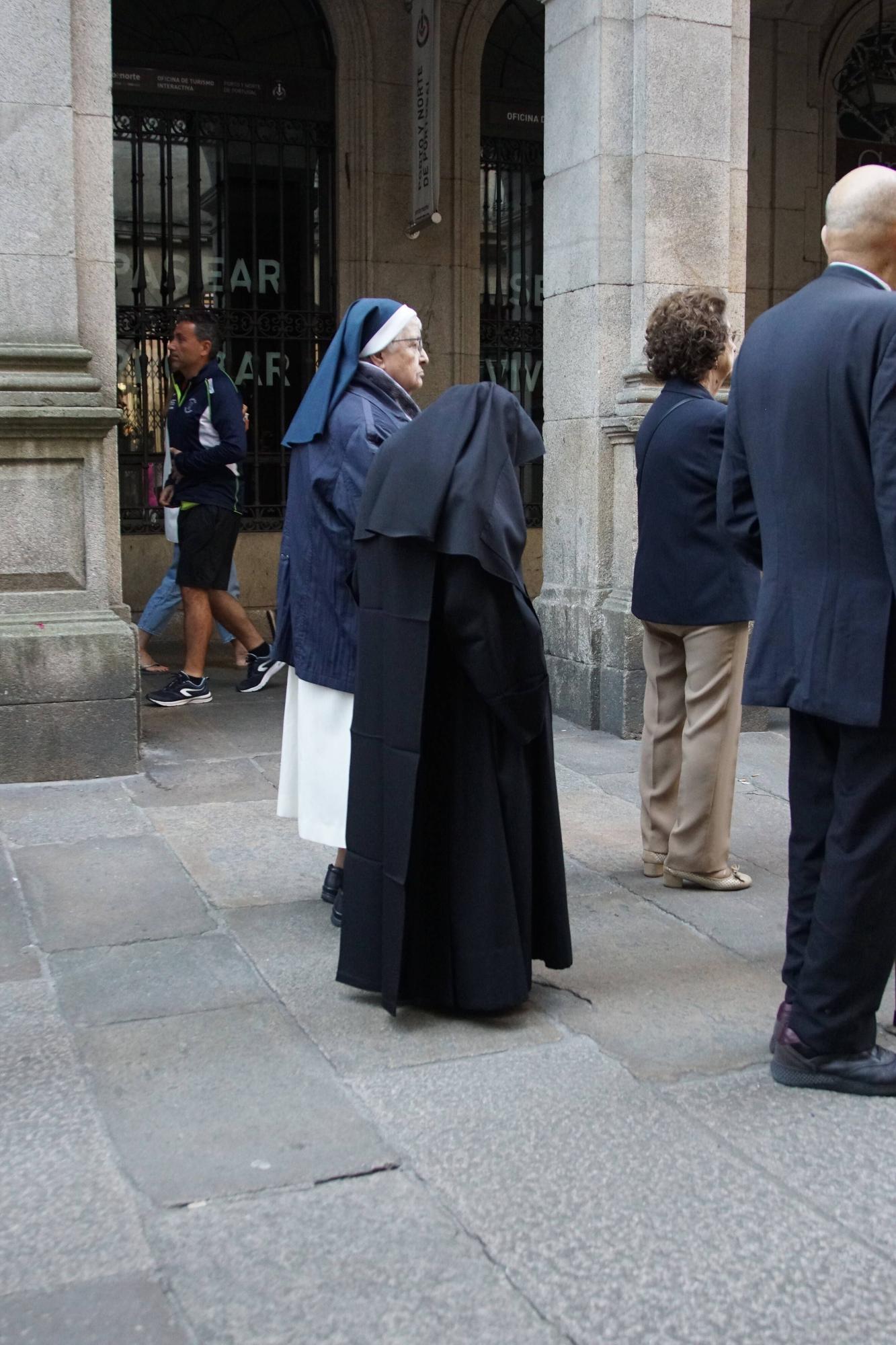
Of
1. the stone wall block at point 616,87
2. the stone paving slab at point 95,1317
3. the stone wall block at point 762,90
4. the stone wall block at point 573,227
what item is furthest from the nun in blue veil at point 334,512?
the stone wall block at point 762,90

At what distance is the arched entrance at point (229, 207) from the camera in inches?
420

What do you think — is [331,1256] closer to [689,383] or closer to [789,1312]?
[789,1312]

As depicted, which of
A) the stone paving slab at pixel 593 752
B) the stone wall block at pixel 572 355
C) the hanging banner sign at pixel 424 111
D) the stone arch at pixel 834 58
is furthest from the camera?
the stone arch at pixel 834 58

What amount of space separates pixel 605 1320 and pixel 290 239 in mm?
9681

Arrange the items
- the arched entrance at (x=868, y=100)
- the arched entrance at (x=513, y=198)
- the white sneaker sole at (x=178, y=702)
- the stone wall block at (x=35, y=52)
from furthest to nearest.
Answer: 1. the arched entrance at (x=868, y=100)
2. the arched entrance at (x=513, y=198)
3. the white sneaker sole at (x=178, y=702)
4. the stone wall block at (x=35, y=52)

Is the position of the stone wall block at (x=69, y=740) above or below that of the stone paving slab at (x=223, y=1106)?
above

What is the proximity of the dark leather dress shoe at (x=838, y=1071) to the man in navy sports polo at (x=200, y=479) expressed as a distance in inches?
207

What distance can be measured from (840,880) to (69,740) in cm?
390

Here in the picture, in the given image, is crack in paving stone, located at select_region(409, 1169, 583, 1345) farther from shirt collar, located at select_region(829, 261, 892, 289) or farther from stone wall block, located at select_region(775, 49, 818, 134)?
stone wall block, located at select_region(775, 49, 818, 134)

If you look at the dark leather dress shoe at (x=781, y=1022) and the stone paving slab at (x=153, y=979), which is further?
the stone paving slab at (x=153, y=979)

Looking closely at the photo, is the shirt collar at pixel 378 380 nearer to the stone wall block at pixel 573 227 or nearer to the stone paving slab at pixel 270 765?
the stone paving slab at pixel 270 765

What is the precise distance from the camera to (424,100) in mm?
10484

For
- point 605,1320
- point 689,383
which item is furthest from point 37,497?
point 605,1320

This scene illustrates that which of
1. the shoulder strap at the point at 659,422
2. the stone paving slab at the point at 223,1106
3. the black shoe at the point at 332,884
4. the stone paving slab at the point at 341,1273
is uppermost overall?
the shoulder strap at the point at 659,422
